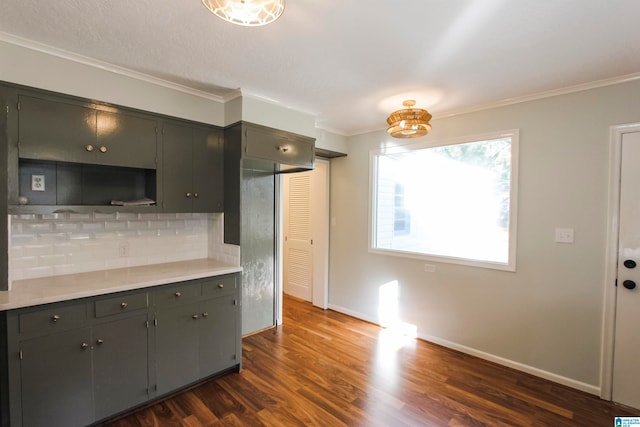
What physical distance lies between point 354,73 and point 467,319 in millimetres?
2655

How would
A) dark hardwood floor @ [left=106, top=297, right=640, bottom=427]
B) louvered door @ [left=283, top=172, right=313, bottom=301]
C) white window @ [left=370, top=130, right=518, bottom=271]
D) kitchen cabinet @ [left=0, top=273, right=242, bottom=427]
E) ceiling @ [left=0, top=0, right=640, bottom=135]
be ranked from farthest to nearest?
louvered door @ [left=283, top=172, right=313, bottom=301]
white window @ [left=370, top=130, right=518, bottom=271]
dark hardwood floor @ [left=106, top=297, right=640, bottom=427]
kitchen cabinet @ [left=0, top=273, right=242, bottom=427]
ceiling @ [left=0, top=0, right=640, bottom=135]

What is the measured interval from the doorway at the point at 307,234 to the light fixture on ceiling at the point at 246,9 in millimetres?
2987

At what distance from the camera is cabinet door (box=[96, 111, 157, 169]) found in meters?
2.23

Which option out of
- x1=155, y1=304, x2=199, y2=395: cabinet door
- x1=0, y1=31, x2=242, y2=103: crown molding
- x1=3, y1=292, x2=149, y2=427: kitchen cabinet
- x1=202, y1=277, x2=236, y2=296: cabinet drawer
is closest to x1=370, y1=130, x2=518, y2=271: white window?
x1=202, y1=277, x2=236, y2=296: cabinet drawer

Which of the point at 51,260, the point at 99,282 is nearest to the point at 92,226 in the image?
the point at 51,260

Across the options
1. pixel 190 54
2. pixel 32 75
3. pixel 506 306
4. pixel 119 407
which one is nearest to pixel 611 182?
pixel 506 306

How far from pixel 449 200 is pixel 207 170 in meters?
2.56

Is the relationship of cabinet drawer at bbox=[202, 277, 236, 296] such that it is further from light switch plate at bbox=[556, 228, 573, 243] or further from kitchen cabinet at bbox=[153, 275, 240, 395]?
light switch plate at bbox=[556, 228, 573, 243]

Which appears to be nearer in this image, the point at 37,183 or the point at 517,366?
the point at 37,183

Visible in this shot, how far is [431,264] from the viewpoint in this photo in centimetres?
340

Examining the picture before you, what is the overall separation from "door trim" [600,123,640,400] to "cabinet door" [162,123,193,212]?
3.48m

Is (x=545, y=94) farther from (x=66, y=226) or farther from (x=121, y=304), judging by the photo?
(x=66, y=226)

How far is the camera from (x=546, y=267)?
2.69 m

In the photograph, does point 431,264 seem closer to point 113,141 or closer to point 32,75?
point 113,141
